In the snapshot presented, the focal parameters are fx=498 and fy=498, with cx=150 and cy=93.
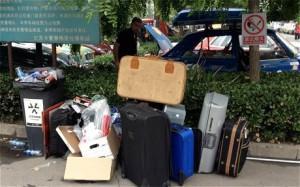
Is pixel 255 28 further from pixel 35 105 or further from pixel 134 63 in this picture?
pixel 35 105

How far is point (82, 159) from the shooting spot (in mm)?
5176

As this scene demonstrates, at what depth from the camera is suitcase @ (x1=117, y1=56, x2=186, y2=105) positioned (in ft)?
17.7

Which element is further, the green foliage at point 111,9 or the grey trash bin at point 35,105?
the grey trash bin at point 35,105

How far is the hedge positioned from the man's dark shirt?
4.82ft

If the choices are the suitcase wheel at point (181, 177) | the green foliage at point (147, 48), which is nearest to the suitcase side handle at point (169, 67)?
the suitcase wheel at point (181, 177)

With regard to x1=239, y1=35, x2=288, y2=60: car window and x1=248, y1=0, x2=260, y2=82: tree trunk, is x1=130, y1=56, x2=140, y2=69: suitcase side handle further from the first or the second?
x1=239, y1=35, x2=288, y2=60: car window

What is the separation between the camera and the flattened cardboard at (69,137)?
5452mm

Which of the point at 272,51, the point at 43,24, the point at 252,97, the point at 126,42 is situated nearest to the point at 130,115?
the point at 252,97

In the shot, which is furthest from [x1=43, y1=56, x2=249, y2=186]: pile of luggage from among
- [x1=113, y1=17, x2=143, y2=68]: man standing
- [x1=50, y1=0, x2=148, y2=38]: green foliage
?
[x1=113, y1=17, x2=143, y2=68]: man standing

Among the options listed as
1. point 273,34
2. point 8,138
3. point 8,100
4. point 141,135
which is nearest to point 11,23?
point 8,100

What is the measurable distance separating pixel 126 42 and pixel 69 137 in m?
2.96

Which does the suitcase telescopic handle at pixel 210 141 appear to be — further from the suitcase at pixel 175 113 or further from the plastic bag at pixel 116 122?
the plastic bag at pixel 116 122

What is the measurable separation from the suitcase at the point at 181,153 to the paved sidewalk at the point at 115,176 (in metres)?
0.13

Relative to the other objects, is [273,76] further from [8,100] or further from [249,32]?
[8,100]
